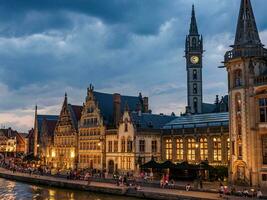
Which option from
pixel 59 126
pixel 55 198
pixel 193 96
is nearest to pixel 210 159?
pixel 55 198

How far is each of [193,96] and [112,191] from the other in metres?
73.6

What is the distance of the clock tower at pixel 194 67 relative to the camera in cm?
12588

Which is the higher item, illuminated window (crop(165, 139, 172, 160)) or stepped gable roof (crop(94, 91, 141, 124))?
stepped gable roof (crop(94, 91, 141, 124))

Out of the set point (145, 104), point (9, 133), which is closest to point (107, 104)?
point (145, 104)

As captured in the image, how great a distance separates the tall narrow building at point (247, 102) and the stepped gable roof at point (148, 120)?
26162 millimetres

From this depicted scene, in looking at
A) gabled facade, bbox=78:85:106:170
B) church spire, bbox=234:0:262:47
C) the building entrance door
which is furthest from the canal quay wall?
church spire, bbox=234:0:262:47

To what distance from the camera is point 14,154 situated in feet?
553

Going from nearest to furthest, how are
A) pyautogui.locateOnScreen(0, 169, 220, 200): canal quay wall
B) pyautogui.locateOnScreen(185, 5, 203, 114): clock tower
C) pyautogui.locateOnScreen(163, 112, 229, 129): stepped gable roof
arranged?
pyautogui.locateOnScreen(0, 169, 220, 200): canal quay wall
pyautogui.locateOnScreen(163, 112, 229, 129): stepped gable roof
pyautogui.locateOnScreen(185, 5, 203, 114): clock tower

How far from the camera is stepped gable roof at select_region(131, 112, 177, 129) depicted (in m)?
82.1

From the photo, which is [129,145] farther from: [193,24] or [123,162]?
[193,24]

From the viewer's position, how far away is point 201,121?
78312mm

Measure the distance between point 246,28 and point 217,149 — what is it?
22253mm

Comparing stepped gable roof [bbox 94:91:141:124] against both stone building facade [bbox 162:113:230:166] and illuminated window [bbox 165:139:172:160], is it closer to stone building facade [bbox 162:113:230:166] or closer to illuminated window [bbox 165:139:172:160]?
stone building facade [bbox 162:113:230:166]

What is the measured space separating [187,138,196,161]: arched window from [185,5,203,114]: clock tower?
4673 centimetres
